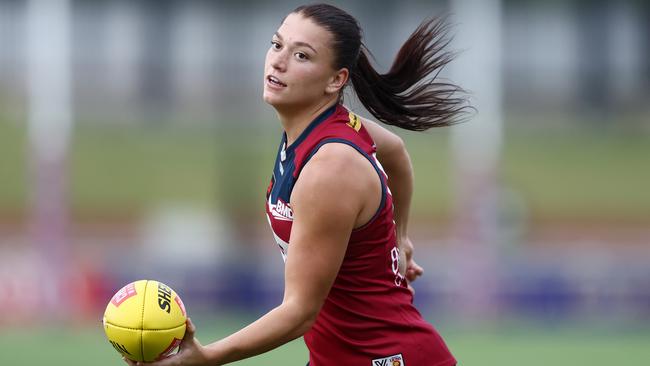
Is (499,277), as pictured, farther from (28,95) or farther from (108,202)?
(28,95)

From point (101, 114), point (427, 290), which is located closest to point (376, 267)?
point (427, 290)

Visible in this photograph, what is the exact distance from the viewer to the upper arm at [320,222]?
13.1ft

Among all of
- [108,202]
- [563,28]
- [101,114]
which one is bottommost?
[108,202]

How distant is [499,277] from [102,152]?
1664cm

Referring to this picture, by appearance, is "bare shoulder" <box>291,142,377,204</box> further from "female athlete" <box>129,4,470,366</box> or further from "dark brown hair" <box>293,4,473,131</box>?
"dark brown hair" <box>293,4,473,131</box>

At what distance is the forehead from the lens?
4172 millimetres

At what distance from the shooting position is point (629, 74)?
1131 inches

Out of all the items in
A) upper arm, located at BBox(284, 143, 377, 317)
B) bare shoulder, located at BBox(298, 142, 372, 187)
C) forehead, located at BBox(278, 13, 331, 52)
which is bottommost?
upper arm, located at BBox(284, 143, 377, 317)

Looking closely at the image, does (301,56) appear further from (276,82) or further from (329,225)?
(329,225)

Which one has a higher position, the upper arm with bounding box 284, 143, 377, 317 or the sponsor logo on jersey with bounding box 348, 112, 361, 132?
the sponsor logo on jersey with bounding box 348, 112, 361, 132

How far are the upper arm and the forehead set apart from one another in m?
0.41

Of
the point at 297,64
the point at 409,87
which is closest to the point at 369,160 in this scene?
the point at 297,64

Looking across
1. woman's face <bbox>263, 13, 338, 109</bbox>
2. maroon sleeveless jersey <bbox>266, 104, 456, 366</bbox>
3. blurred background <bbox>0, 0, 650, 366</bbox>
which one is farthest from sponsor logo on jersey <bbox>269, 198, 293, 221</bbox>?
blurred background <bbox>0, 0, 650, 366</bbox>

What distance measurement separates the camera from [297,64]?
418 cm
